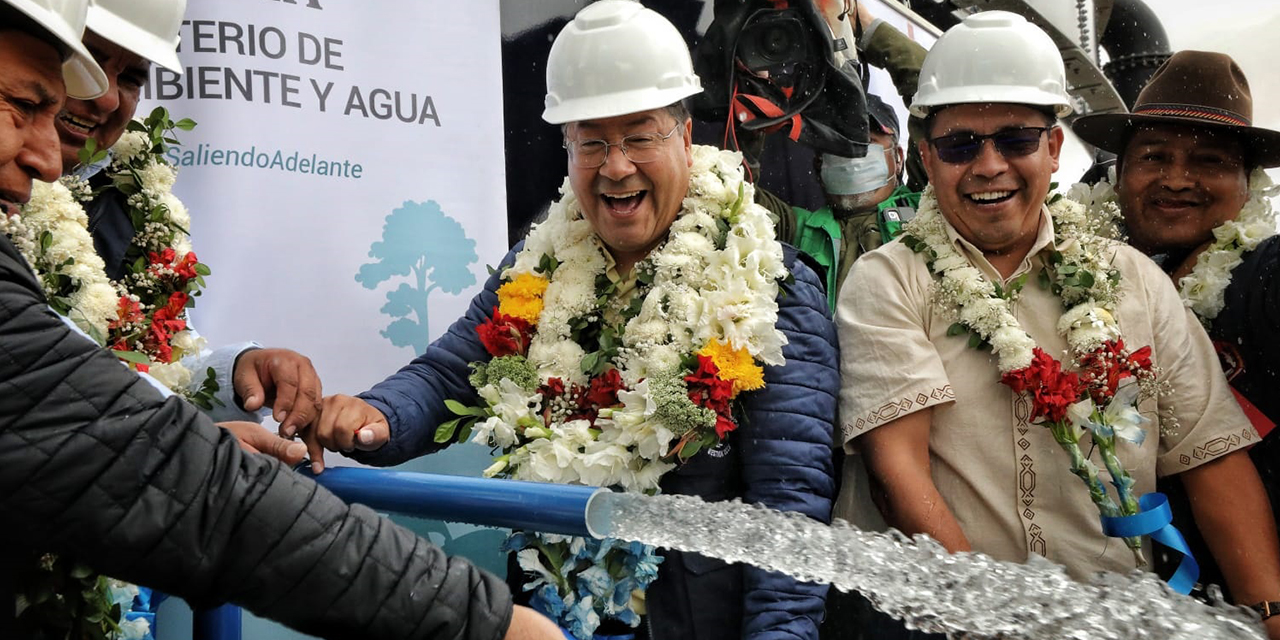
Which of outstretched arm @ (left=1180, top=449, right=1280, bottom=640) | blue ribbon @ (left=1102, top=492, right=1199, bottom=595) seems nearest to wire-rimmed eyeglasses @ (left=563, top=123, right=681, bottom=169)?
blue ribbon @ (left=1102, top=492, right=1199, bottom=595)

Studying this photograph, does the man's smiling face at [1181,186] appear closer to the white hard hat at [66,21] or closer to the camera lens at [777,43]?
the camera lens at [777,43]

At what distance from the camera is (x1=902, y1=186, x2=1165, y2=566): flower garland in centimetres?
290

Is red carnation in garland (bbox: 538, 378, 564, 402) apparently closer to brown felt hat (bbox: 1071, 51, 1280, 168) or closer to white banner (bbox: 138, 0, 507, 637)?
white banner (bbox: 138, 0, 507, 637)

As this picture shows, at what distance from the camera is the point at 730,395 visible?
2.86 metres

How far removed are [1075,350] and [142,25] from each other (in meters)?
2.45

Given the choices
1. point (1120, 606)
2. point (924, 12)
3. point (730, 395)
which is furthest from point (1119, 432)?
point (924, 12)

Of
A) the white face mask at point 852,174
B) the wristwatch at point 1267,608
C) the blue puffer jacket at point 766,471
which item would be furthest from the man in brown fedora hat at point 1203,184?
the blue puffer jacket at point 766,471

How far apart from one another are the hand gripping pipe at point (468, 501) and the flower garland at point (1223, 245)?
2.24 m

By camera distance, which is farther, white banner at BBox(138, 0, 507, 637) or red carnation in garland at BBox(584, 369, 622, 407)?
white banner at BBox(138, 0, 507, 637)

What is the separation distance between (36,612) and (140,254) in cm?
168

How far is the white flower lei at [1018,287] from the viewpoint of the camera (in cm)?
300

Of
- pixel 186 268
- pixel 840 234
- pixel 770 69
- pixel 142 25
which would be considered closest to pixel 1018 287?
pixel 840 234

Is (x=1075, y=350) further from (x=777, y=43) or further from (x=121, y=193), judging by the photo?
(x=121, y=193)

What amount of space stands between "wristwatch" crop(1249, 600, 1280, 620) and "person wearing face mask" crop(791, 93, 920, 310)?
62.8 inches
